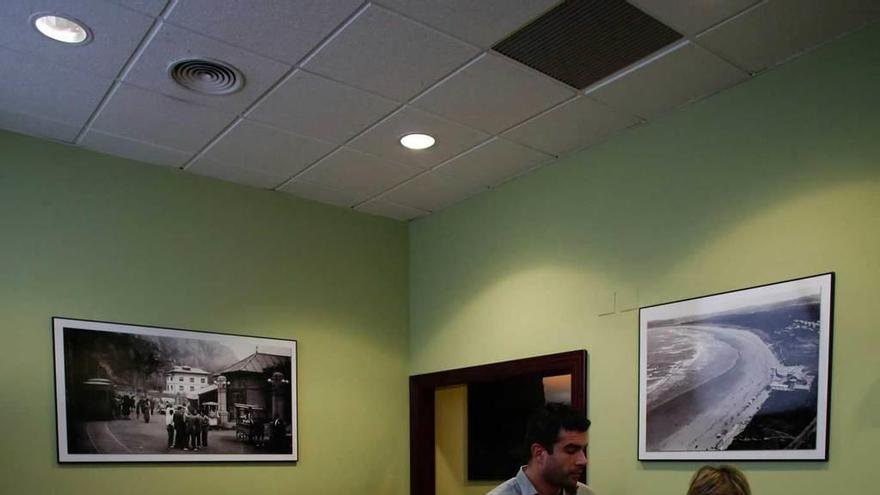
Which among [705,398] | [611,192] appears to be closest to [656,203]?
[611,192]

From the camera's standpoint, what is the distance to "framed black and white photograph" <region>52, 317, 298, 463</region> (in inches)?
151

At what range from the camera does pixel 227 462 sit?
4285 millimetres

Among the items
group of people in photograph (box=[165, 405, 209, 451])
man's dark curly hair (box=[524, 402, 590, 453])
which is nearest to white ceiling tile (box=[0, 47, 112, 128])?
group of people in photograph (box=[165, 405, 209, 451])

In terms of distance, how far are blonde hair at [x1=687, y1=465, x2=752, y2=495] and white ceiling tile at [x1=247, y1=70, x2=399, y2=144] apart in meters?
2.13

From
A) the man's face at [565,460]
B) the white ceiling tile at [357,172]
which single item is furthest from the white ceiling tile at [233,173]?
the man's face at [565,460]

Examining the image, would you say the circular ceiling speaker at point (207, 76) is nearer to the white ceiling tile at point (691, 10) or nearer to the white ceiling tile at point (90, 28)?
the white ceiling tile at point (90, 28)

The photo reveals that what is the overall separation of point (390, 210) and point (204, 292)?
140 centimetres

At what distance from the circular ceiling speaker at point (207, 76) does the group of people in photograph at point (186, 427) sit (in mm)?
1813

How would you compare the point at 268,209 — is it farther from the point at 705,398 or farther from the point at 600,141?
the point at 705,398

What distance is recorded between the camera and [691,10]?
2838 millimetres

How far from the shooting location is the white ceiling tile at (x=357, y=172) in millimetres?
4246

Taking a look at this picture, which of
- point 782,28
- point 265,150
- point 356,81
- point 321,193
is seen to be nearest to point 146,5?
point 356,81

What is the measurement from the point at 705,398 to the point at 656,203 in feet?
3.21

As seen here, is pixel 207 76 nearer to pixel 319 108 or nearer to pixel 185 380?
pixel 319 108
